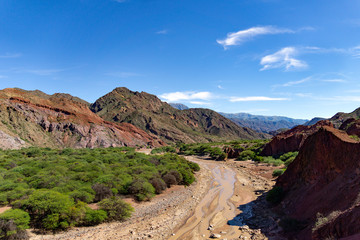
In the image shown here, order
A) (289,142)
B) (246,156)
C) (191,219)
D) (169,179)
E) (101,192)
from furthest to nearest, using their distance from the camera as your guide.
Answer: (246,156) → (289,142) → (169,179) → (101,192) → (191,219)

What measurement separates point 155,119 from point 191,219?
124735 millimetres

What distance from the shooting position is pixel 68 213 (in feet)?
47.0

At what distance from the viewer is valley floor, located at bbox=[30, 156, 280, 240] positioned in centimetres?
1373

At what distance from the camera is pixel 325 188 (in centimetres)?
1276

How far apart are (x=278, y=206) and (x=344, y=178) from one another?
6175 mm

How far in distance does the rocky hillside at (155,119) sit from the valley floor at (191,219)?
100527 millimetres

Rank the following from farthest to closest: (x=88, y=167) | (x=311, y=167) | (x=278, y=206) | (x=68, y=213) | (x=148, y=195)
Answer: (x=88, y=167) → (x=148, y=195) → (x=278, y=206) → (x=311, y=167) → (x=68, y=213)

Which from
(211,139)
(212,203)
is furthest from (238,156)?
(211,139)

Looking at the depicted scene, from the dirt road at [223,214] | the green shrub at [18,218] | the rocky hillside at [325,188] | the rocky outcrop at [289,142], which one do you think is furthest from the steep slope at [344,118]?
the green shrub at [18,218]

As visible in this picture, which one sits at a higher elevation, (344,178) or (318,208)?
(344,178)

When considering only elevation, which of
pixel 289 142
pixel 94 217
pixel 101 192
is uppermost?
pixel 289 142

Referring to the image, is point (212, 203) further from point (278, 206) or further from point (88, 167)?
point (88, 167)

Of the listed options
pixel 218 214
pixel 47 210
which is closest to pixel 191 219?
pixel 218 214

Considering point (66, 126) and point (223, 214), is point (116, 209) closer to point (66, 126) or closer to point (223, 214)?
point (223, 214)
